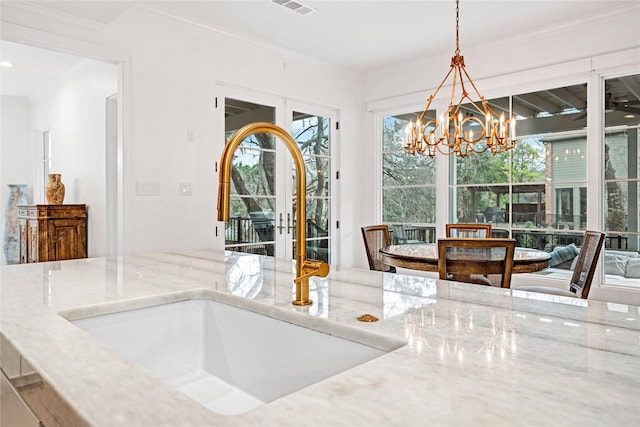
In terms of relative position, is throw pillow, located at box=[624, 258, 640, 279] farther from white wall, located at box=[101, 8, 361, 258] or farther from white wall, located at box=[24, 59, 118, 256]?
white wall, located at box=[24, 59, 118, 256]

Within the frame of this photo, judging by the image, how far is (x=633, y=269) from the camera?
3758 millimetres

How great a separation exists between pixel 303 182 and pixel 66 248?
4.45 metres

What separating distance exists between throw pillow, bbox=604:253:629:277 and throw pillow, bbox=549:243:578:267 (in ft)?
0.86

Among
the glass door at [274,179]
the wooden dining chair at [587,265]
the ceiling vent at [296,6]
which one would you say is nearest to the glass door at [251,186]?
the glass door at [274,179]

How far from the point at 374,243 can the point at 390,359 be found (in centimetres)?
283

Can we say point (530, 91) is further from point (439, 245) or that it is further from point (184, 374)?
point (184, 374)

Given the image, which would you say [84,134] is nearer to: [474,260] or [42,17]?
[42,17]

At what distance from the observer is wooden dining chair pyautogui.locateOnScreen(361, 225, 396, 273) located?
3.37 meters

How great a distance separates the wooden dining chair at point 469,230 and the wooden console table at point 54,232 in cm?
373

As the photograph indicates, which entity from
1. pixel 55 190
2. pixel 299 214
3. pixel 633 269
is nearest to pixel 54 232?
pixel 55 190

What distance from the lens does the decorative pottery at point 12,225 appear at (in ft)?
18.8

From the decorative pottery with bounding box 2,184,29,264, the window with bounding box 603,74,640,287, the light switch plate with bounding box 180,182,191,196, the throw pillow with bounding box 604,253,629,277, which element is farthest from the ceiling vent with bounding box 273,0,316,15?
the decorative pottery with bounding box 2,184,29,264

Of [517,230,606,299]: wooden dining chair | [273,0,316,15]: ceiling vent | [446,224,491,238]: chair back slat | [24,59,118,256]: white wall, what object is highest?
[273,0,316,15]: ceiling vent

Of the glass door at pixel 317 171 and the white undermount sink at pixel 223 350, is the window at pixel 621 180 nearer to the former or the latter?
the glass door at pixel 317 171
